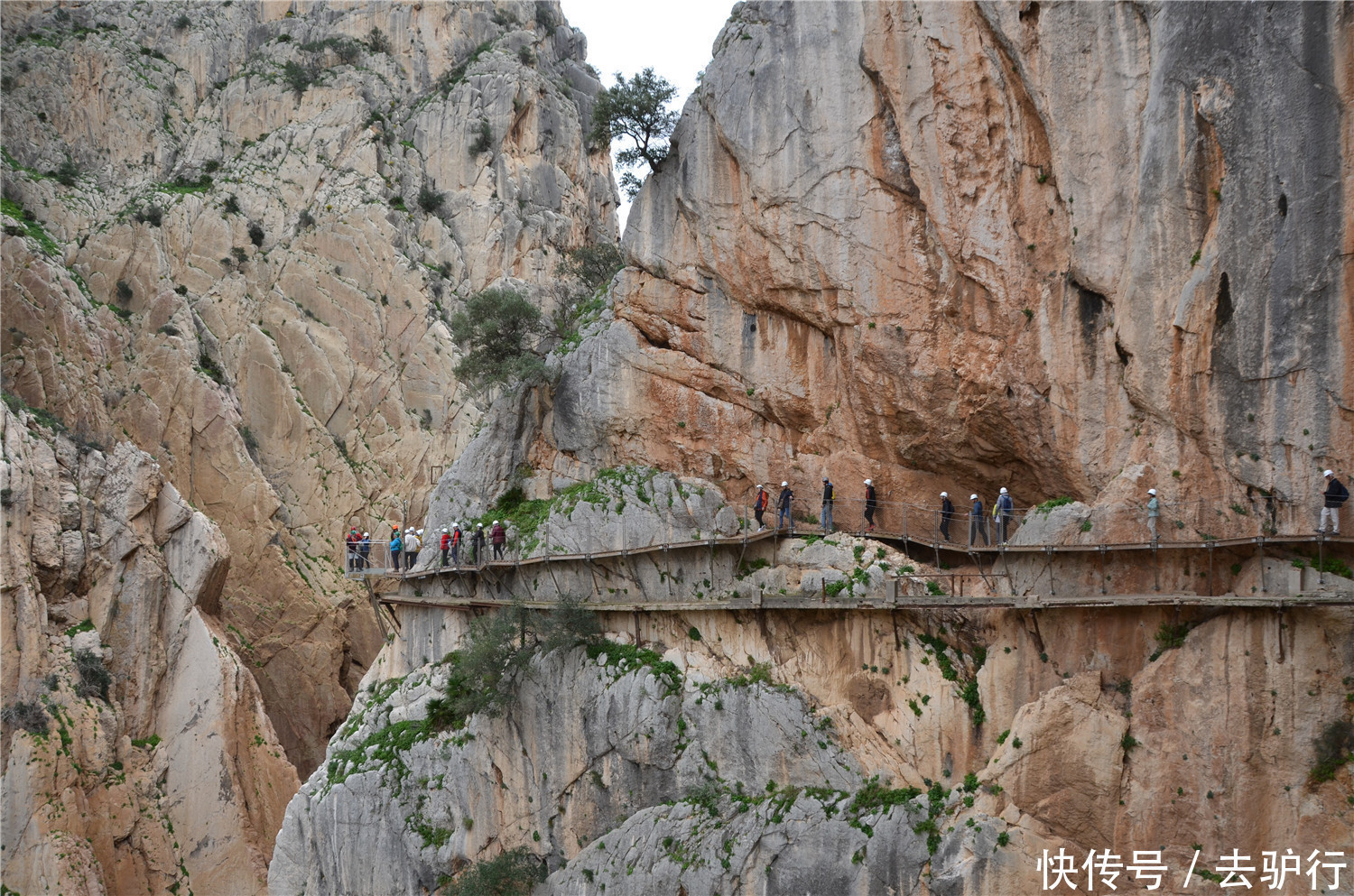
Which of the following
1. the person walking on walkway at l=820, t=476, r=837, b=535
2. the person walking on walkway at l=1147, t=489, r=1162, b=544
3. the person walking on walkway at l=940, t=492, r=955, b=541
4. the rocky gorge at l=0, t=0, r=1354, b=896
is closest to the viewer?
the rocky gorge at l=0, t=0, r=1354, b=896

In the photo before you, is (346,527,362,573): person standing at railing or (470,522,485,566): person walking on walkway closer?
(470,522,485,566): person walking on walkway

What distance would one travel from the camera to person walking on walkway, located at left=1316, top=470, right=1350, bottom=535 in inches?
888

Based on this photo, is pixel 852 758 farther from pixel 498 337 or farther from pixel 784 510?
pixel 498 337

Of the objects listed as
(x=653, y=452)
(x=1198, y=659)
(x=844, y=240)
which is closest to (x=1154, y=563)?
(x=1198, y=659)

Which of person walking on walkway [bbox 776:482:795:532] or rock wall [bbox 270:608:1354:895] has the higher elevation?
person walking on walkway [bbox 776:482:795:532]

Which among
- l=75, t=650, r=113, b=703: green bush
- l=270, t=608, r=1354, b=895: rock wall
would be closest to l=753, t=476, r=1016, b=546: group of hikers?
l=270, t=608, r=1354, b=895: rock wall

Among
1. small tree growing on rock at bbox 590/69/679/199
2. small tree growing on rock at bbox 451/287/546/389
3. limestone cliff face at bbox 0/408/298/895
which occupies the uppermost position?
small tree growing on rock at bbox 590/69/679/199

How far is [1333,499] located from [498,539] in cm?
1995

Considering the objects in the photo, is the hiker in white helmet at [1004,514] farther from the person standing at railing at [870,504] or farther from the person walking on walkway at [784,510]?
the person walking on walkway at [784,510]

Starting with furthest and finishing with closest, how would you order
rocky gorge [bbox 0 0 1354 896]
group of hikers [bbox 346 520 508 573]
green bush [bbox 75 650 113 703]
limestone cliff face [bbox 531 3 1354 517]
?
green bush [bbox 75 650 113 703]
group of hikers [bbox 346 520 508 573]
limestone cliff face [bbox 531 3 1354 517]
rocky gorge [bbox 0 0 1354 896]

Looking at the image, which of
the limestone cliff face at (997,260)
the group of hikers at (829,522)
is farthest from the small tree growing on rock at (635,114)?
the group of hikers at (829,522)

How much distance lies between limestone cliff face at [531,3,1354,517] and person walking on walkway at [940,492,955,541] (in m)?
1.66

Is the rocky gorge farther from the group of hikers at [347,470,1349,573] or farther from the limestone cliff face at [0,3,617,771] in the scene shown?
the group of hikers at [347,470,1349,573]

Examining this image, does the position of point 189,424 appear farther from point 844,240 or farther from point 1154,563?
point 1154,563
